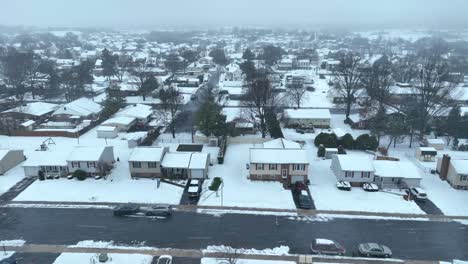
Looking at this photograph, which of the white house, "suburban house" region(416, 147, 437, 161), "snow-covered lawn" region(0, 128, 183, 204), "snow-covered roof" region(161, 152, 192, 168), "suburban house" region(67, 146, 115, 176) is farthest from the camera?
the white house

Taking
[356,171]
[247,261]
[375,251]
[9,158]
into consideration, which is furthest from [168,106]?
[375,251]

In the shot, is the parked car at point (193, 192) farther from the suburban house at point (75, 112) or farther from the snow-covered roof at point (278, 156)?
the suburban house at point (75, 112)

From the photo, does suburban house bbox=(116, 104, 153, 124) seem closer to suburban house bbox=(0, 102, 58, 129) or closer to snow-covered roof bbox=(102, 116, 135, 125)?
snow-covered roof bbox=(102, 116, 135, 125)

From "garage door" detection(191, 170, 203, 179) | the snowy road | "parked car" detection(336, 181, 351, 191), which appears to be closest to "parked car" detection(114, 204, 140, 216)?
the snowy road

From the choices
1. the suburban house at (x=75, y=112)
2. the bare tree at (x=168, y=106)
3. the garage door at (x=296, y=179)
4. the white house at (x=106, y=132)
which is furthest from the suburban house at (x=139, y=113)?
the garage door at (x=296, y=179)

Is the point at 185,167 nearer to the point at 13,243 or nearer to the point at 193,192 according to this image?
the point at 193,192

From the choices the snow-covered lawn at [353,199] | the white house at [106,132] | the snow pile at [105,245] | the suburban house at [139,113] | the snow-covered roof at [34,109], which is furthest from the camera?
the snow-covered roof at [34,109]
